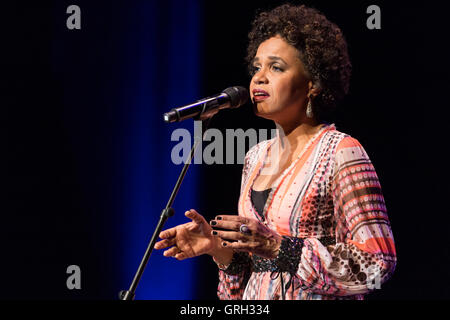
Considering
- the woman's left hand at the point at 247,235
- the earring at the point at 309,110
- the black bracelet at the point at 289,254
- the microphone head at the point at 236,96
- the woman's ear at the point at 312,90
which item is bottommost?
the black bracelet at the point at 289,254

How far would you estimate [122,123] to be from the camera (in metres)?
2.87

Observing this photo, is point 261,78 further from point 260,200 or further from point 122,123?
point 122,123

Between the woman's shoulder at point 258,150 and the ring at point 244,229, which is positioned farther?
the woman's shoulder at point 258,150

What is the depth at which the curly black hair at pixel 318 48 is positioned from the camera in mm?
1762

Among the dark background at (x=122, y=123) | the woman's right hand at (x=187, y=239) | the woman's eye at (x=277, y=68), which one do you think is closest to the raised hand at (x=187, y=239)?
the woman's right hand at (x=187, y=239)

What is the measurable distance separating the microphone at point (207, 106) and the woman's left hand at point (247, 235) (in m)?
0.27

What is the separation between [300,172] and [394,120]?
3.94ft

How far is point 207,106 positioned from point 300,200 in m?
0.42

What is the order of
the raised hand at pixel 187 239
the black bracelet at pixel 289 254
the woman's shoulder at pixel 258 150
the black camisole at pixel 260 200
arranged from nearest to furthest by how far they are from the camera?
the black bracelet at pixel 289 254
the raised hand at pixel 187 239
the black camisole at pixel 260 200
the woman's shoulder at pixel 258 150

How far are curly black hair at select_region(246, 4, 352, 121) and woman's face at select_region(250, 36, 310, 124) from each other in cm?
3

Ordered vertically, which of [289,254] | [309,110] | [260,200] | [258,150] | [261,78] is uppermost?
[261,78]

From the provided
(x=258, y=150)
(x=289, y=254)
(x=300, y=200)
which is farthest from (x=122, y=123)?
(x=289, y=254)

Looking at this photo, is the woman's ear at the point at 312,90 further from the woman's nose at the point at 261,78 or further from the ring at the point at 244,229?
the ring at the point at 244,229
